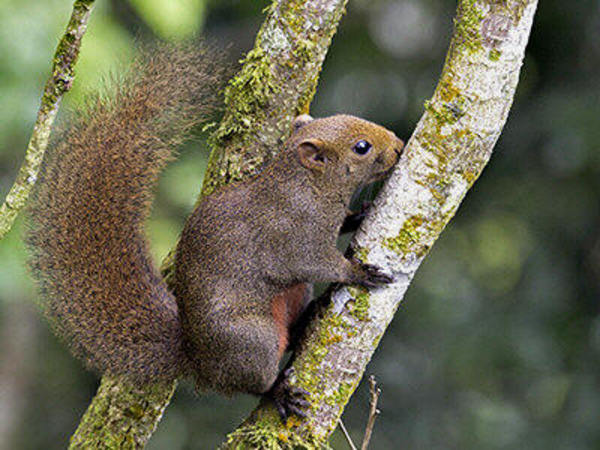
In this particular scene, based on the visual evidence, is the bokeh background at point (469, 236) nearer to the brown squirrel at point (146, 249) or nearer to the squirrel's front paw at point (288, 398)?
the brown squirrel at point (146, 249)

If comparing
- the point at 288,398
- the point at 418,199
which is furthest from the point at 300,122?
the point at 288,398

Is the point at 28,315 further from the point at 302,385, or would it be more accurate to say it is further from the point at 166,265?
the point at 302,385

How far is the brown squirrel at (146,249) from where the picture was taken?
111 inches

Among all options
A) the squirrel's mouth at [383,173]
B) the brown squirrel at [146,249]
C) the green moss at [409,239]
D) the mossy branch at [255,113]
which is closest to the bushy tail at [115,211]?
the brown squirrel at [146,249]

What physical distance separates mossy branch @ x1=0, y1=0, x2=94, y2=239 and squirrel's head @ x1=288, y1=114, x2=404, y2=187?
40.8 inches

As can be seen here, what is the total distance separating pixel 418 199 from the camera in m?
2.44

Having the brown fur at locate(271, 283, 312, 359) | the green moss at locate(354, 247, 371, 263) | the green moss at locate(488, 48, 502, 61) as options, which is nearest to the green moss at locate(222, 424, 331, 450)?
the brown fur at locate(271, 283, 312, 359)

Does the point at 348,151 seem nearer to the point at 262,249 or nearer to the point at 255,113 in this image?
the point at 255,113

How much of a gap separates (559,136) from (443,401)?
68.6 inches

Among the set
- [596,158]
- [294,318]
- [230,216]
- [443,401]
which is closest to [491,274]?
[443,401]

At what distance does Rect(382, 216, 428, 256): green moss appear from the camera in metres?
2.45

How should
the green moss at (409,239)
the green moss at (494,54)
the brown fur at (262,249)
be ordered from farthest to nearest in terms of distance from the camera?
1. the brown fur at (262,249)
2. the green moss at (409,239)
3. the green moss at (494,54)

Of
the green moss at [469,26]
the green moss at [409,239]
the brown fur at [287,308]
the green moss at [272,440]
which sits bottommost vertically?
the green moss at [272,440]

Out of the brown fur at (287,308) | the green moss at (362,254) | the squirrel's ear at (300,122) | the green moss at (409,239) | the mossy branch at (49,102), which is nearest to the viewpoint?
the mossy branch at (49,102)
